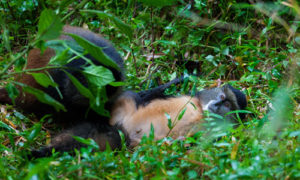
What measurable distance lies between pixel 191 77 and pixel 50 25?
5.79 ft

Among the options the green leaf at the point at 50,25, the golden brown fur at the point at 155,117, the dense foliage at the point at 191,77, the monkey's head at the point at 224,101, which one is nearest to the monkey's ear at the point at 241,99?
the monkey's head at the point at 224,101

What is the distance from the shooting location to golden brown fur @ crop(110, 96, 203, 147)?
2541 mm

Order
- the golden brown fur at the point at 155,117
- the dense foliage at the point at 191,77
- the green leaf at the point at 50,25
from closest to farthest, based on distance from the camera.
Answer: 1. the green leaf at the point at 50,25
2. the dense foliage at the point at 191,77
3. the golden brown fur at the point at 155,117

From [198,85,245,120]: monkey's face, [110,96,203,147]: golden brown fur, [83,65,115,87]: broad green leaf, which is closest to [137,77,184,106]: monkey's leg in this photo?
[110,96,203,147]: golden brown fur

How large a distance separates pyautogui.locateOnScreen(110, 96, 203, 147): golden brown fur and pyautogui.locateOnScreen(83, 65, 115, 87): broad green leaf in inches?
31.8

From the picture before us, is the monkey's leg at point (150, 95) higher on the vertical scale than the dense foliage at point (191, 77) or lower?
lower

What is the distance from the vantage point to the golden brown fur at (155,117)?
2.54 meters

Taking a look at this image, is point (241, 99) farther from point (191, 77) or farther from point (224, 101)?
point (191, 77)

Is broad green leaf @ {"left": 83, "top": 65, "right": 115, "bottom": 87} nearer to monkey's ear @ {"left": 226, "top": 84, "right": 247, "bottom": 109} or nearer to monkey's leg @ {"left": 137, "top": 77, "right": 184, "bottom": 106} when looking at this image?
monkey's leg @ {"left": 137, "top": 77, "right": 184, "bottom": 106}

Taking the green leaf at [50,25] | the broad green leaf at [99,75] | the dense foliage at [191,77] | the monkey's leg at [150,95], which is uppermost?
the green leaf at [50,25]

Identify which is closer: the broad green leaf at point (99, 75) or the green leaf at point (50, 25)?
the green leaf at point (50, 25)

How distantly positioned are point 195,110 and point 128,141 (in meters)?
0.57

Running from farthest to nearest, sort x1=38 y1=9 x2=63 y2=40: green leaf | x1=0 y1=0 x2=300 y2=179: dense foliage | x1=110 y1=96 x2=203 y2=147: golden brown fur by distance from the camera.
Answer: x1=110 y1=96 x2=203 y2=147: golden brown fur
x1=0 y1=0 x2=300 y2=179: dense foliage
x1=38 y1=9 x2=63 y2=40: green leaf

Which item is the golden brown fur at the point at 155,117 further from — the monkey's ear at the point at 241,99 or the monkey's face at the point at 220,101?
the monkey's ear at the point at 241,99
